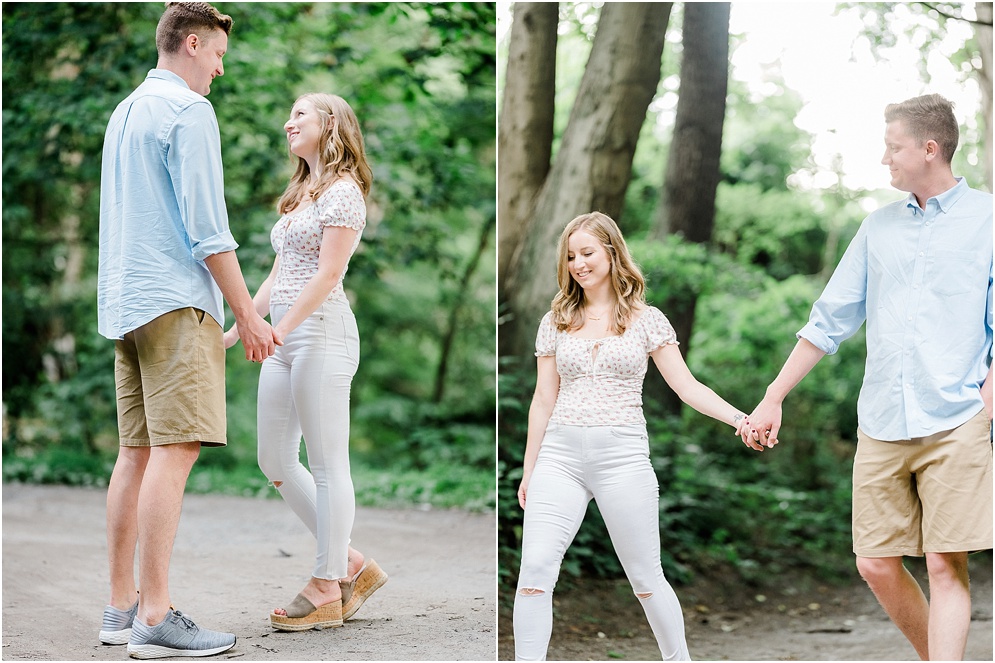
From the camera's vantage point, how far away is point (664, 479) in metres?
5.90

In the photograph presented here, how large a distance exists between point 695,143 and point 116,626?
446 centimetres

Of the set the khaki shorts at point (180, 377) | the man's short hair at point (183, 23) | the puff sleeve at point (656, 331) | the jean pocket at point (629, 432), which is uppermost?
the man's short hair at point (183, 23)

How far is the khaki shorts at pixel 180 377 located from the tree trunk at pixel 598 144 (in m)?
2.14

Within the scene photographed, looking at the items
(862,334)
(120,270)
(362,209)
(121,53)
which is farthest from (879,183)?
(120,270)

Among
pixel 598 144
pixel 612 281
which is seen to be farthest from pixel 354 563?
pixel 598 144

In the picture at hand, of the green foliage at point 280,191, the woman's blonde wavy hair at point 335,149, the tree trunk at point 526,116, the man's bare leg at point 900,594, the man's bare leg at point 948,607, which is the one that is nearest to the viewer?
the man's bare leg at point 948,607

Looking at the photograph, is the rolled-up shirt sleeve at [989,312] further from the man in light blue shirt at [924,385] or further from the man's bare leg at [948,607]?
the man's bare leg at [948,607]

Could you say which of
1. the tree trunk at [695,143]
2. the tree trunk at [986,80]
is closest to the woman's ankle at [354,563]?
Answer: the tree trunk at [695,143]

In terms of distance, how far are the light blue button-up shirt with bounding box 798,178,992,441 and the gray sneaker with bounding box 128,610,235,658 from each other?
2182 mm

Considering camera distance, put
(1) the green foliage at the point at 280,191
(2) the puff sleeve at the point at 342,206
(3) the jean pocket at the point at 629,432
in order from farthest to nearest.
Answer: (1) the green foliage at the point at 280,191, (2) the puff sleeve at the point at 342,206, (3) the jean pocket at the point at 629,432

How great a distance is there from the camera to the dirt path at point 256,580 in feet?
10.6

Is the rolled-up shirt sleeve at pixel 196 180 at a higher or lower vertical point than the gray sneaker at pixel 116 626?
higher

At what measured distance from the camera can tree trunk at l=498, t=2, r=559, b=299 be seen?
16.9 ft

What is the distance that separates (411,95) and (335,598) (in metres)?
4.79
